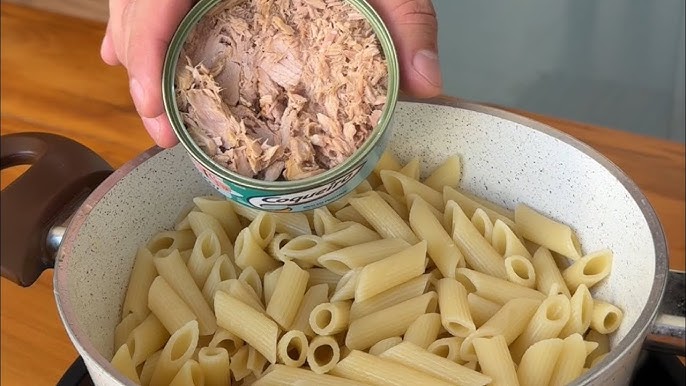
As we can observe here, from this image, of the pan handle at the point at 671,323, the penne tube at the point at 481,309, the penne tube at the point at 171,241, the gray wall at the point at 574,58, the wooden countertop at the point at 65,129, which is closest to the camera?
the pan handle at the point at 671,323

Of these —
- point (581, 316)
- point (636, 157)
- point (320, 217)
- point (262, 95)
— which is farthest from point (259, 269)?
point (636, 157)

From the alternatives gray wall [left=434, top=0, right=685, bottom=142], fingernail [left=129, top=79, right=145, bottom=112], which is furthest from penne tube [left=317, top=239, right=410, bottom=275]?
gray wall [left=434, top=0, right=685, bottom=142]

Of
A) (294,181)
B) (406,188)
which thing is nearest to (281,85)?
(294,181)

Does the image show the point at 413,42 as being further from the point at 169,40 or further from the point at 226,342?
the point at 226,342

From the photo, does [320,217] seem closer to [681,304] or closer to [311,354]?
[311,354]

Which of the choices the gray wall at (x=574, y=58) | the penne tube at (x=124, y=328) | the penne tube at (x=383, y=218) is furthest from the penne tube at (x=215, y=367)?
the gray wall at (x=574, y=58)

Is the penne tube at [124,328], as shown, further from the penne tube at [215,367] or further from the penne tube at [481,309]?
the penne tube at [481,309]
